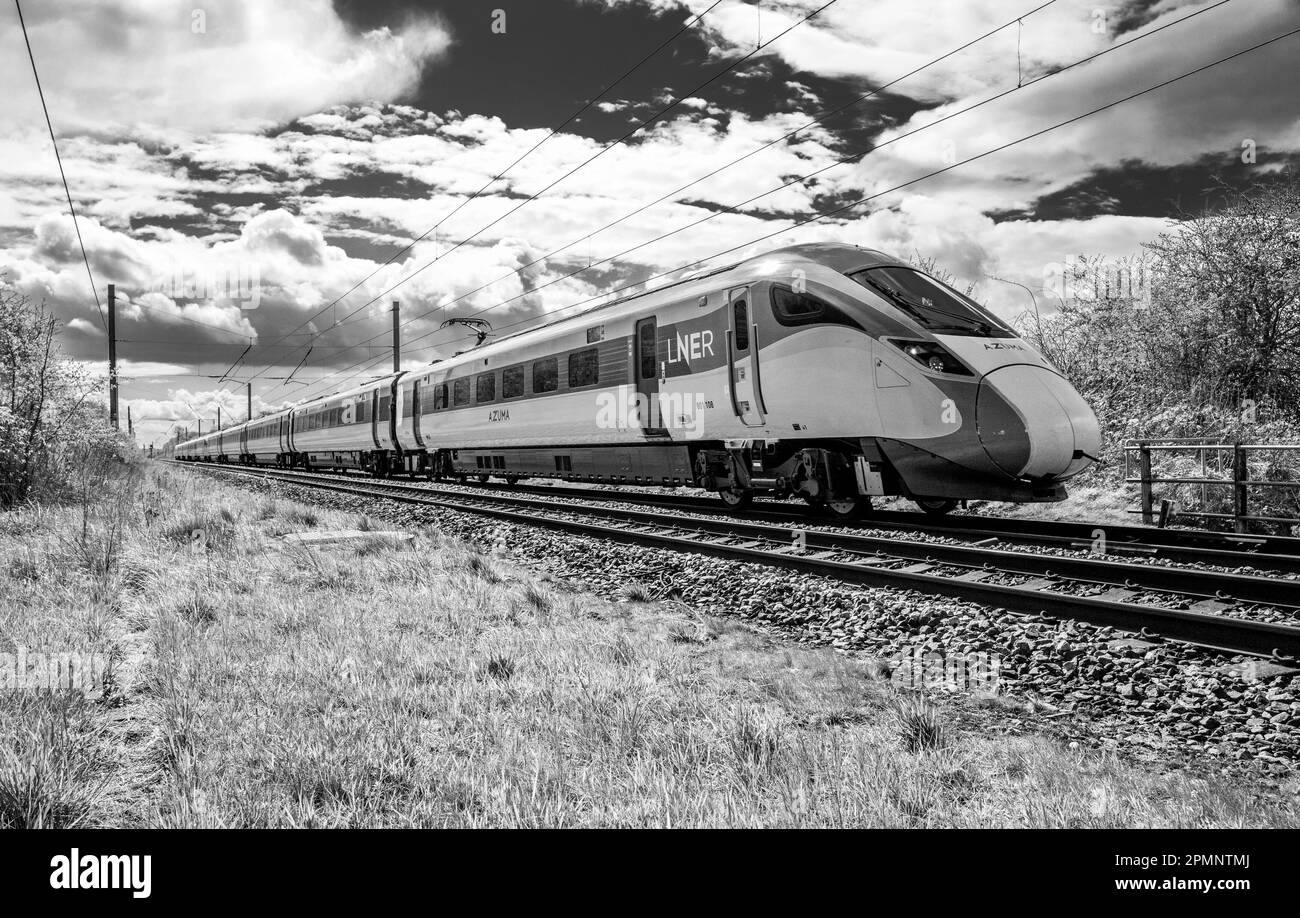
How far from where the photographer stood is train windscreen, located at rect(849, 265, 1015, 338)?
8523mm

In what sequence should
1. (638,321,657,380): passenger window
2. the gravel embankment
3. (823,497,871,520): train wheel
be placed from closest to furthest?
the gravel embankment < (823,497,871,520): train wheel < (638,321,657,380): passenger window

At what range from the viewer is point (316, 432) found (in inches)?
1302

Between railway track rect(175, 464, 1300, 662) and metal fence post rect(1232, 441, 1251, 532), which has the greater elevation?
metal fence post rect(1232, 441, 1251, 532)

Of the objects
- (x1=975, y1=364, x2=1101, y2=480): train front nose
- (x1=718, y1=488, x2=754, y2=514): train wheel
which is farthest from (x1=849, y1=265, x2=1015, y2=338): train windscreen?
(x1=718, y1=488, x2=754, y2=514): train wheel

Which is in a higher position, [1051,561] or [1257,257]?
[1257,257]

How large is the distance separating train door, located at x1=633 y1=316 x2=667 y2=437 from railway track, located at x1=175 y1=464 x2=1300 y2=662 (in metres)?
2.57

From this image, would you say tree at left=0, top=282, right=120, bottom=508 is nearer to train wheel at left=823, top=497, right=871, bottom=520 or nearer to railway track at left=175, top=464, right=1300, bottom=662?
railway track at left=175, top=464, right=1300, bottom=662

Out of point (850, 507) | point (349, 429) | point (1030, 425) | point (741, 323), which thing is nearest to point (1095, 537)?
point (1030, 425)

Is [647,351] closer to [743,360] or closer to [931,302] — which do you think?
[743,360]

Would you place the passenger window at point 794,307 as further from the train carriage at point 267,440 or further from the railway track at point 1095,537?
the train carriage at point 267,440

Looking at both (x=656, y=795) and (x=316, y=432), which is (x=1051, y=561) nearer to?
(x=656, y=795)

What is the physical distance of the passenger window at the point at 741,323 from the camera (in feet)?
33.3

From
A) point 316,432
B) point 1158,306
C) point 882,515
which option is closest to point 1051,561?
point 882,515

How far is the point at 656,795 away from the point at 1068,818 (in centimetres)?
135
